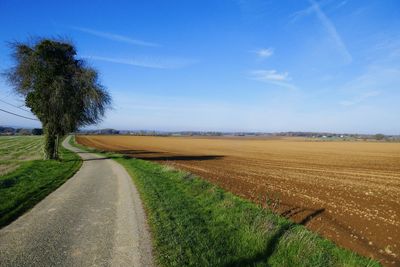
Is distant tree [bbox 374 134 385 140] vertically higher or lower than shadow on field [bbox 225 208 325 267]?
higher

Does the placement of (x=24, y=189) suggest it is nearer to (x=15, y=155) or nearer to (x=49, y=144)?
(x=49, y=144)

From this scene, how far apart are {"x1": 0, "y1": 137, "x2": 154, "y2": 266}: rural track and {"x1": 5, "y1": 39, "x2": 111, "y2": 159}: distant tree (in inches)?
715

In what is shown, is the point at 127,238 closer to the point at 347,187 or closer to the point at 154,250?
the point at 154,250

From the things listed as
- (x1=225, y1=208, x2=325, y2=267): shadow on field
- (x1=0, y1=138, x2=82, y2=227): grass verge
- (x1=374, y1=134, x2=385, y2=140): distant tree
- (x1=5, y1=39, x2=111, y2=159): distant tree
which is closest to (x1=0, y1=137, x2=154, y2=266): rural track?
(x1=0, y1=138, x2=82, y2=227): grass verge

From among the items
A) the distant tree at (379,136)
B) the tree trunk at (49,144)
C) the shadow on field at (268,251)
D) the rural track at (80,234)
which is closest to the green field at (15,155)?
the tree trunk at (49,144)

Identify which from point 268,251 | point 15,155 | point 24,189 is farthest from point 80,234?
point 15,155

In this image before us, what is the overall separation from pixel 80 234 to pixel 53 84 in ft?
76.9

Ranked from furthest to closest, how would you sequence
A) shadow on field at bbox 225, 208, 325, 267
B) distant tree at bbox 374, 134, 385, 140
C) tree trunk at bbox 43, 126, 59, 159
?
distant tree at bbox 374, 134, 385, 140, tree trunk at bbox 43, 126, 59, 159, shadow on field at bbox 225, 208, 325, 267

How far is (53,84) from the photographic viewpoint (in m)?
28.3

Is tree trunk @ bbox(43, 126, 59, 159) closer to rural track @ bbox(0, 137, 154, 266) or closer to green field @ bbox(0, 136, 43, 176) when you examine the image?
green field @ bbox(0, 136, 43, 176)

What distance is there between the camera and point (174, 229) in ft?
29.0

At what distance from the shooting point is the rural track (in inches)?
264

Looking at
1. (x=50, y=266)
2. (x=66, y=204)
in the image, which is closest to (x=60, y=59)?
(x=66, y=204)

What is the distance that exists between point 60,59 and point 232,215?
25.0 meters
